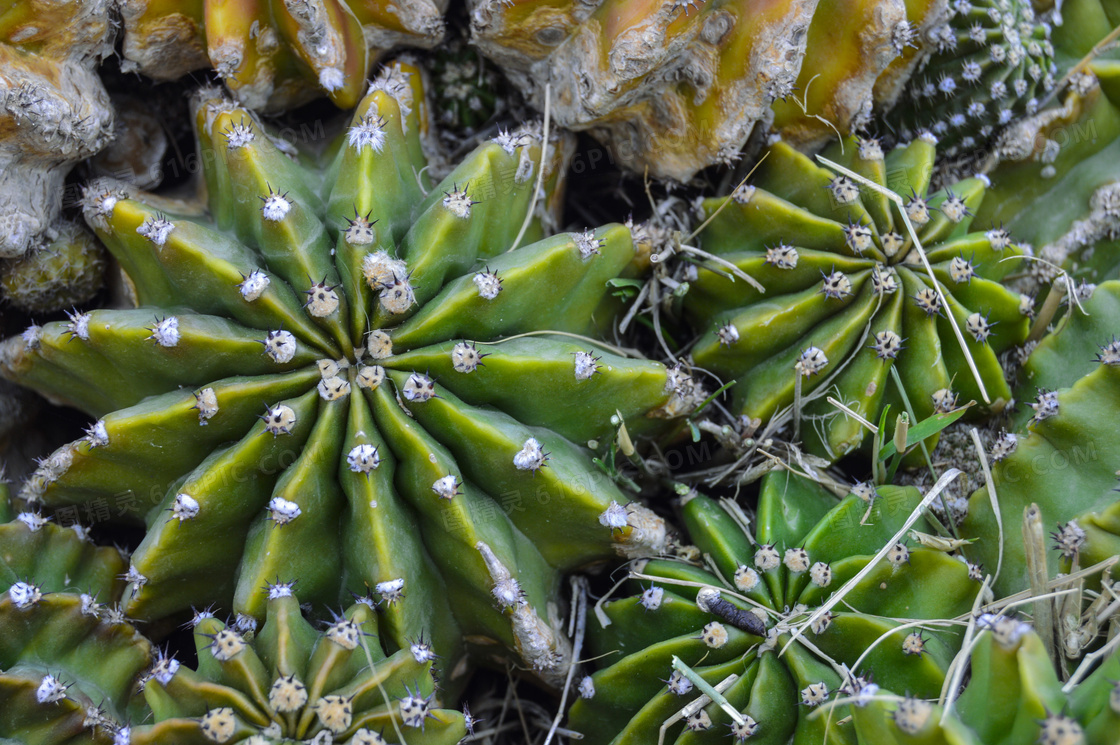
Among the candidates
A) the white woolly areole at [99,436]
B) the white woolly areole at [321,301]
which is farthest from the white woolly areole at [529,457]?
the white woolly areole at [99,436]

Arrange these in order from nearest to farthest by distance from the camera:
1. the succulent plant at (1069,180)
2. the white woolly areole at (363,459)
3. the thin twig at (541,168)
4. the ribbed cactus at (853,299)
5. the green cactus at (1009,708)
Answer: the green cactus at (1009,708) < the white woolly areole at (363,459) < the ribbed cactus at (853,299) < the thin twig at (541,168) < the succulent plant at (1069,180)

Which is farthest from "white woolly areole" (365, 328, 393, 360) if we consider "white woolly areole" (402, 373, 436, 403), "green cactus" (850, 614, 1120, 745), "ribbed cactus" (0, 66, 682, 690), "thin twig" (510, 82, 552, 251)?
"green cactus" (850, 614, 1120, 745)

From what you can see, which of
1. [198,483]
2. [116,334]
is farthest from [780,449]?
[116,334]

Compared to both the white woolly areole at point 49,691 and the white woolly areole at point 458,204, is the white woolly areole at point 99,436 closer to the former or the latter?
the white woolly areole at point 49,691

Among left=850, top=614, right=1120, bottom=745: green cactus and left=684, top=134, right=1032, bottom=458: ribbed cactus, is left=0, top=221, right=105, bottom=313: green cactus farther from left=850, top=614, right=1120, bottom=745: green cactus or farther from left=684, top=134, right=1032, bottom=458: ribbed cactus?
left=850, top=614, right=1120, bottom=745: green cactus

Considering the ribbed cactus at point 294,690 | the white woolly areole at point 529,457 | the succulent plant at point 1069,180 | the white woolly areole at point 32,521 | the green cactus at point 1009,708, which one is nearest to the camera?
the green cactus at point 1009,708
